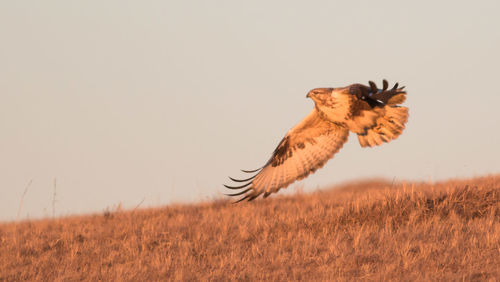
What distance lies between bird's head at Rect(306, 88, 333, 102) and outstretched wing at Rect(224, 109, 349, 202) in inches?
40.7

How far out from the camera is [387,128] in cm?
838

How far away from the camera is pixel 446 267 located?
7.28 meters

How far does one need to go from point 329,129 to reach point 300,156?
642mm

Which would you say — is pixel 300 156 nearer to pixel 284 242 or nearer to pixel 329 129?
pixel 329 129

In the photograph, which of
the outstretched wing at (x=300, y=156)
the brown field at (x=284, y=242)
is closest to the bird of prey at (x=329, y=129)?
the outstretched wing at (x=300, y=156)

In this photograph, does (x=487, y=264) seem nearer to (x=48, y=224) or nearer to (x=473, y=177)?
(x=473, y=177)

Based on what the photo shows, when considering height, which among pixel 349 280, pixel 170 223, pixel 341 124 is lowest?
pixel 349 280

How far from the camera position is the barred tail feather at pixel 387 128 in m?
8.23

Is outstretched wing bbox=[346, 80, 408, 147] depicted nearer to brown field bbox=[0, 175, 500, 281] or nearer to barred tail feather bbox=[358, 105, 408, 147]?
barred tail feather bbox=[358, 105, 408, 147]

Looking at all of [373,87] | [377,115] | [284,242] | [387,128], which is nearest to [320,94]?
[373,87]

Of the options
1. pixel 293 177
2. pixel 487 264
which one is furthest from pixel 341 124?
pixel 487 264

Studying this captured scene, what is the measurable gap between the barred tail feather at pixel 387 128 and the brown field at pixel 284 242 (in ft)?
4.66

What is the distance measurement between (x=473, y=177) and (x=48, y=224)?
9504 mm

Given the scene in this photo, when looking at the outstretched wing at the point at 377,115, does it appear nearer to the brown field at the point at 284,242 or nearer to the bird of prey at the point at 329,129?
the bird of prey at the point at 329,129
